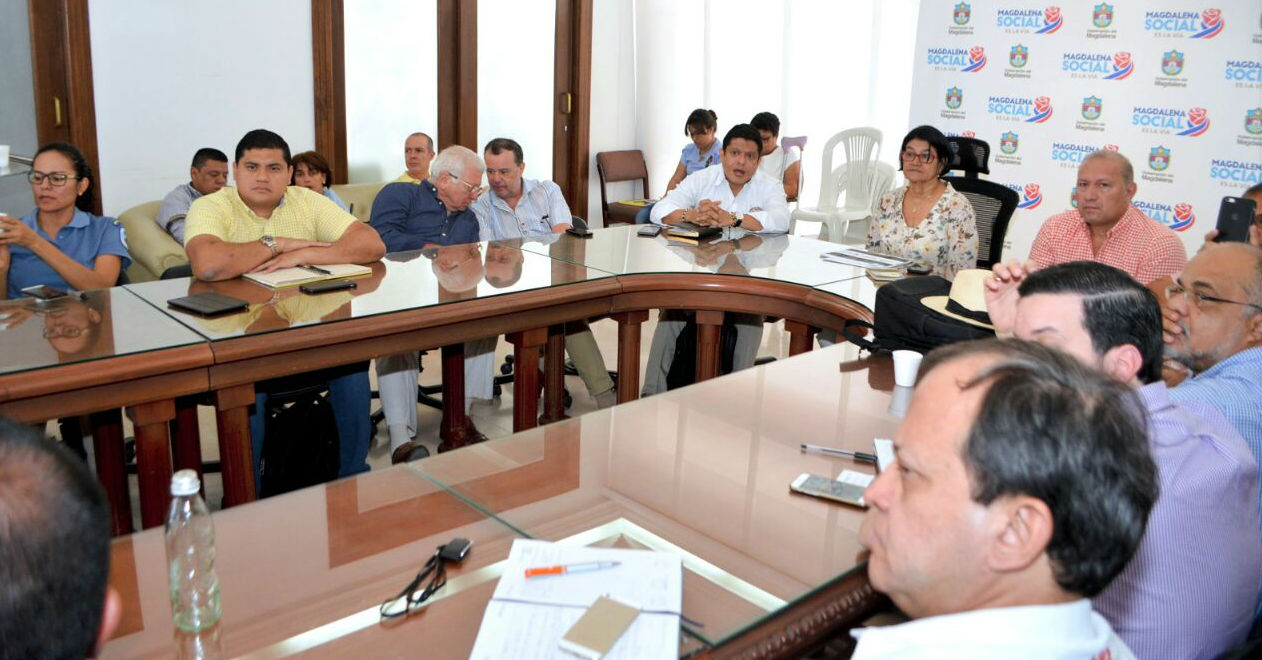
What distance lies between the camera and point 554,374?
3652 mm

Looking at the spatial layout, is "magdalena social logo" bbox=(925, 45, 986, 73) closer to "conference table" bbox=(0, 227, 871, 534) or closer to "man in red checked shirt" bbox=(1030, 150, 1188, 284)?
"man in red checked shirt" bbox=(1030, 150, 1188, 284)

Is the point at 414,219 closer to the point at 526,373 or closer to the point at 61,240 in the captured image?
the point at 526,373

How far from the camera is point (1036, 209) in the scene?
546 cm

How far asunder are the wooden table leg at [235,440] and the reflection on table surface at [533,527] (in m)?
0.88

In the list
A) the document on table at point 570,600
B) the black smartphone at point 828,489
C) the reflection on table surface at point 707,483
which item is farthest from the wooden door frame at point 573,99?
the document on table at point 570,600

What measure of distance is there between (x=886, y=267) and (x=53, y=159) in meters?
2.79

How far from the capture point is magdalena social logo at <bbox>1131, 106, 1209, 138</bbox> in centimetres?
477

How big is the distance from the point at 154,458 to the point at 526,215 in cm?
219

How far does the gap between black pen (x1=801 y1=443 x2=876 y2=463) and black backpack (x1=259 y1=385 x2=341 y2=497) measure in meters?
1.60

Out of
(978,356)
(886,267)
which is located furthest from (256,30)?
(978,356)

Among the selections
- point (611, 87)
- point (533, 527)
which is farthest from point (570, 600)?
point (611, 87)

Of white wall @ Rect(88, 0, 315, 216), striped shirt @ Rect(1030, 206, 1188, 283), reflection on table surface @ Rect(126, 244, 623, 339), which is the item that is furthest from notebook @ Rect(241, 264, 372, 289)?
white wall @ Rect(88, 0, 315, 216)

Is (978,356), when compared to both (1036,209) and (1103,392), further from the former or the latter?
(1036,209)

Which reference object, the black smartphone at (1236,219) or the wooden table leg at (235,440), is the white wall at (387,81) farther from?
the black smartphone at (1236,219)
